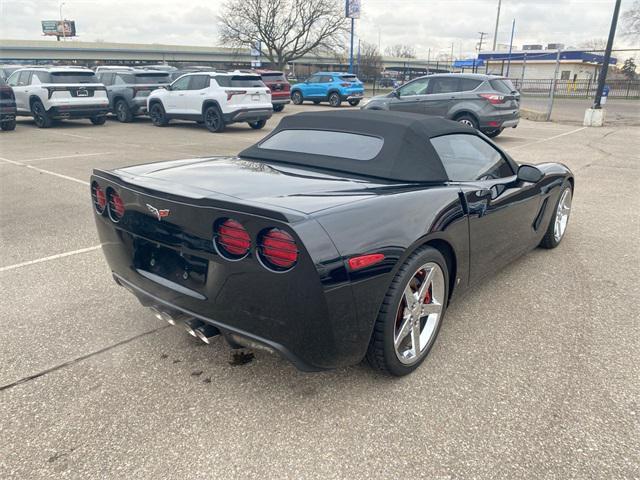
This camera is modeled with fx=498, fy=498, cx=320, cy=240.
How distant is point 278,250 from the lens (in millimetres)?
2170

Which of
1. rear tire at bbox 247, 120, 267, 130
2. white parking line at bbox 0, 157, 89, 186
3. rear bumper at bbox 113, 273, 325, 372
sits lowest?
rear tire at bbox 247, 120, 267, 130

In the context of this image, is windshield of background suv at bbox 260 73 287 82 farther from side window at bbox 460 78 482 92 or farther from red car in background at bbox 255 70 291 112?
side window at bbox 460 78 482 92

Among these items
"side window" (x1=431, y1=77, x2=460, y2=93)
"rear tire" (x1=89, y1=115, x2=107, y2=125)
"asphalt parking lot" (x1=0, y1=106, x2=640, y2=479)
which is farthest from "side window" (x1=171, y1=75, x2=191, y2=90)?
"asphalt parking lot" (x1=0, y1=106, x2=640, y2=479)

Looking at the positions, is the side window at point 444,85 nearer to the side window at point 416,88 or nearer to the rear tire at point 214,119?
the side window at point 416,88

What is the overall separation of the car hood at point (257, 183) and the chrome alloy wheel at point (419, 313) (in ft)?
1.80

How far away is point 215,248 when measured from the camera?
91.4 inches

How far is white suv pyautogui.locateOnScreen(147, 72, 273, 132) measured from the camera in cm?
1406

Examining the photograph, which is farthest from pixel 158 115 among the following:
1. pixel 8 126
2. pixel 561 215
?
pixel 561 215

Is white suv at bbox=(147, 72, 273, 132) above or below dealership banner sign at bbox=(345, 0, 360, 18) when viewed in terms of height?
below

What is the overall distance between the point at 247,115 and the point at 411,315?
12.5m

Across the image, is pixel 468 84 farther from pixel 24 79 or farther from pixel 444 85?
pixel 24 79

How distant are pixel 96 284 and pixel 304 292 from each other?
2.52m

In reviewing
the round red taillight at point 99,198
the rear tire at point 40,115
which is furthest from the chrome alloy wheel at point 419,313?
the rear tire at point 40,115

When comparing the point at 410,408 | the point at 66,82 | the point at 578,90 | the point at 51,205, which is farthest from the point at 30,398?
the point at 578,90
